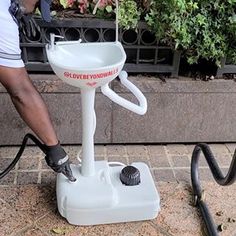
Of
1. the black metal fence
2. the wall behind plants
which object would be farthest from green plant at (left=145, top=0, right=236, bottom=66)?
the black metal fence

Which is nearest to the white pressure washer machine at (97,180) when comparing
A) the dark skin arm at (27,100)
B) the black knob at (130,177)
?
the black knob at (130,177)

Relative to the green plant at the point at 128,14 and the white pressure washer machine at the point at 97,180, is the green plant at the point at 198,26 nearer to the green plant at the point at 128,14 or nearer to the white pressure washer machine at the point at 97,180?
the green plant at the point at 128,14

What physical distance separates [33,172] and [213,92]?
1.14m

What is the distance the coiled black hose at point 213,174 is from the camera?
1737 millimetres

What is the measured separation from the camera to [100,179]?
1.99 m

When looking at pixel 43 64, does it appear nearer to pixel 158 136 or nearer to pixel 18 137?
pixel 18 137

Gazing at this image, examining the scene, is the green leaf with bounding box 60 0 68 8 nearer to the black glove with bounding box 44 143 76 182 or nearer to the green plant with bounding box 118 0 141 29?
the green plant with bounding box 118 0 141 29

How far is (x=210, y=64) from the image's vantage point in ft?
8.16

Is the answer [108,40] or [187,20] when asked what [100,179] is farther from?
[187,20]

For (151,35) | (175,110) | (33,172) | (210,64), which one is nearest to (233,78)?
(210,64)

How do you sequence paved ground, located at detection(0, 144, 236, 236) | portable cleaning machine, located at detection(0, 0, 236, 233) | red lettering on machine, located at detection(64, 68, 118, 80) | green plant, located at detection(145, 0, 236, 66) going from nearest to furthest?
red lettering on machine, located at detection(64, 68, 118, 80) → portable cleaning machine, located at detection(0, 0, 236, 233) → paved ground, located at detection(0, 144, 236, 236) → green plant, located at detection(145, 0, 236, 66)

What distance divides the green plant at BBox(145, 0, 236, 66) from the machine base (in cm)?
80

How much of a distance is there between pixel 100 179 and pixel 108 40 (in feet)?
2.73

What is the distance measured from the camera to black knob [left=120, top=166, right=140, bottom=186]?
199 cm
